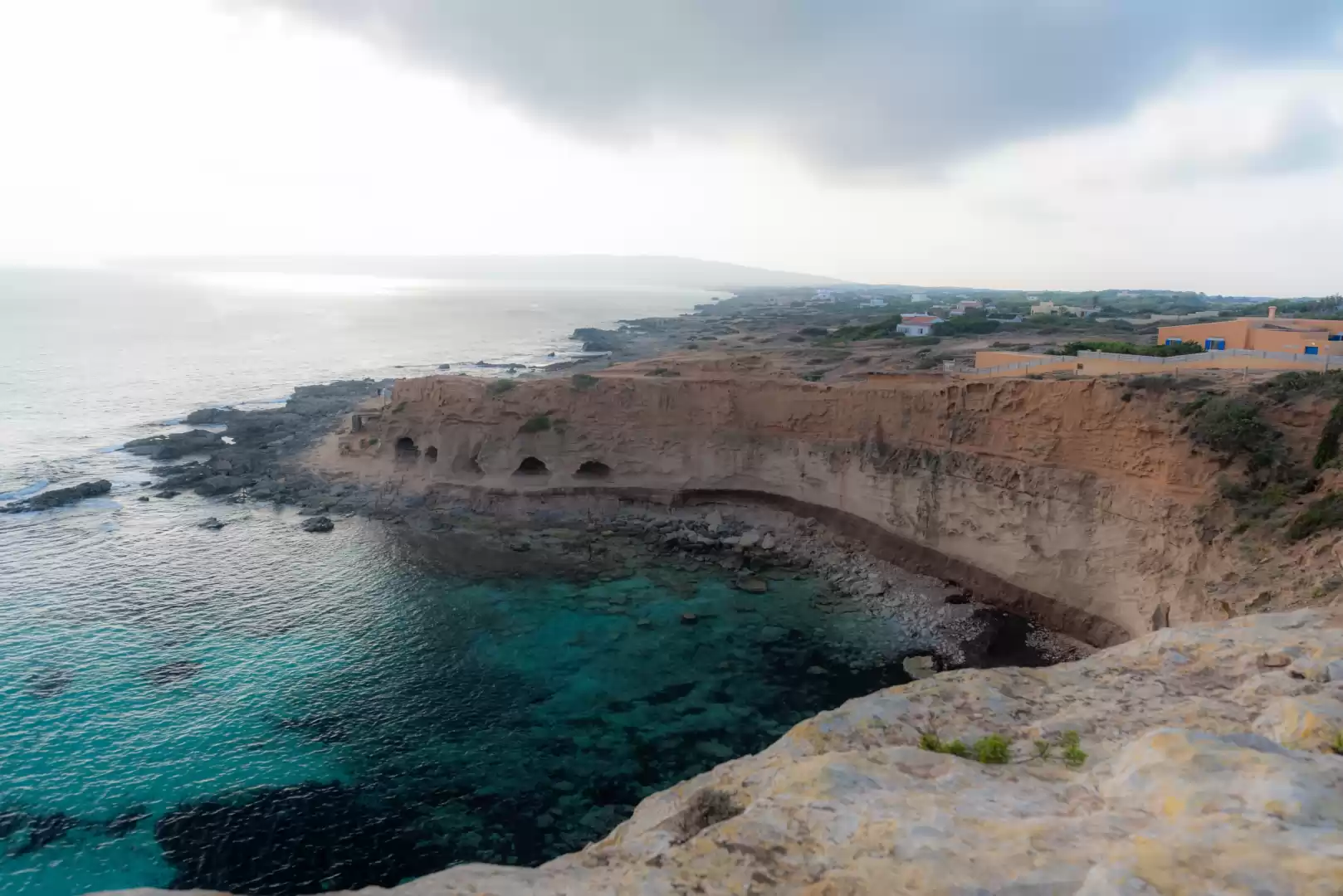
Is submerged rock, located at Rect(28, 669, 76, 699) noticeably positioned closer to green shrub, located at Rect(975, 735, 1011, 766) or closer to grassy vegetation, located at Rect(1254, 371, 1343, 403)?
green shrub, located at Rect(975, 735, 1011, 766)

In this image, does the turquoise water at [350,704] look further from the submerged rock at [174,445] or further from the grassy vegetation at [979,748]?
the submerged rock at [174,445]

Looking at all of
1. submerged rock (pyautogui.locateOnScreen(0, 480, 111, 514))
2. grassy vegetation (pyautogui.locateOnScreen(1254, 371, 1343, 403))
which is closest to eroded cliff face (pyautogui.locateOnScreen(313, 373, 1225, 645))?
grassy vegetation (pyautogui.locateOnScreen(1254, 371, 1343, 403))

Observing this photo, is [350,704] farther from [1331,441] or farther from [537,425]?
[1331,441]

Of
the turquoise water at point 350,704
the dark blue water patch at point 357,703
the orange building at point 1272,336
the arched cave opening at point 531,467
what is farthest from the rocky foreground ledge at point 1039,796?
the arched cave opening at point 531,467

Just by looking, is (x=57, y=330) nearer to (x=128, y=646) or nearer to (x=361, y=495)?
(x=361, y=495)

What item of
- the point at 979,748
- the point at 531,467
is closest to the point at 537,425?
the point at 531,467

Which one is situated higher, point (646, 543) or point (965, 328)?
point (965, 328)
